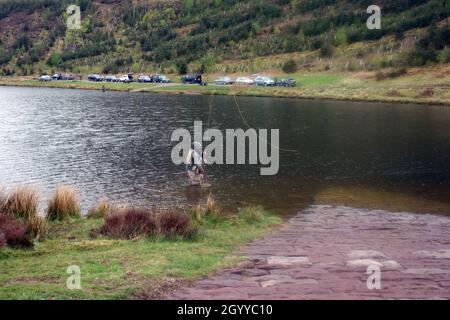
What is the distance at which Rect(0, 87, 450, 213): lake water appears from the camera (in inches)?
981

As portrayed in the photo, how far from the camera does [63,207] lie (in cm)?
1966

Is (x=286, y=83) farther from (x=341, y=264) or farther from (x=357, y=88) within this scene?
(x=341, y=264)

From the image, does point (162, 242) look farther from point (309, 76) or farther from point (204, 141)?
point (309, 76)

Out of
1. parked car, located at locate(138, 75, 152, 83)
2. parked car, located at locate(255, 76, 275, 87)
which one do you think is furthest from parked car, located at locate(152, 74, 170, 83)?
parked car, located at locate(255, 76, 275, 87)

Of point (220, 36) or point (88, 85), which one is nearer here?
point (88, 85)

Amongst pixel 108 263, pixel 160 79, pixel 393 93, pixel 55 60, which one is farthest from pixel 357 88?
pixel 55 60

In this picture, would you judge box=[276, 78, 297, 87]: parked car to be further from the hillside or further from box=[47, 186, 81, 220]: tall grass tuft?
box=[47, 186, 81, 220]: tall grass tuft

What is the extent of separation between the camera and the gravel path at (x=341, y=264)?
1135 cm

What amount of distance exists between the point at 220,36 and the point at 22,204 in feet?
358

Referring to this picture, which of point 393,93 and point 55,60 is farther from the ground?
point 55,60

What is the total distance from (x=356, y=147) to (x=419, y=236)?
69.0 feet

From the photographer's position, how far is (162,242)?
51.3ft

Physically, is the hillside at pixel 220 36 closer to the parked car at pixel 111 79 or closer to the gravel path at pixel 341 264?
the parked car at pixel 111 79

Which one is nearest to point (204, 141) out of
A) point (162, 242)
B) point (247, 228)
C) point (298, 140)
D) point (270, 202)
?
point (298, 140)
